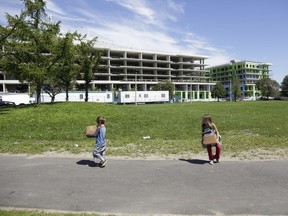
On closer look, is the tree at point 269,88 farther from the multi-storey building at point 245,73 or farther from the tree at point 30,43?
the tree at point 30,43

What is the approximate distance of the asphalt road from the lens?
17.7ft

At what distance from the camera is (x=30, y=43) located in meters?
26.8

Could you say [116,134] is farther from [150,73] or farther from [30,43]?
[150,73]

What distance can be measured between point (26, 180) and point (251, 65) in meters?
156

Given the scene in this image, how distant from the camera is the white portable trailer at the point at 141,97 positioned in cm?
7650

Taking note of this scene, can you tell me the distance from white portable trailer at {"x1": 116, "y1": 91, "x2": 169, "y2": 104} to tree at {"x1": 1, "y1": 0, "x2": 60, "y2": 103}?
48.6 metres

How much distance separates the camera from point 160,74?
120 meters

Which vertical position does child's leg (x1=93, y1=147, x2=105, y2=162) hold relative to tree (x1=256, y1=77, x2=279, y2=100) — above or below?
below

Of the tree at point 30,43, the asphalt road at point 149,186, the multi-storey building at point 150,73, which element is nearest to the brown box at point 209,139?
the asphalt road at point 149,186

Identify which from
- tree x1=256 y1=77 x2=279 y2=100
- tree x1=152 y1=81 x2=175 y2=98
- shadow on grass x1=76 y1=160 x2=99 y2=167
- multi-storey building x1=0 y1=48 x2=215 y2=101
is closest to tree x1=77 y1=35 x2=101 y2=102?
shadow on grass x1=76 y1=160 x2=99 y2=167

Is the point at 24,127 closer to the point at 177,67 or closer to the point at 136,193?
the point at 136,193

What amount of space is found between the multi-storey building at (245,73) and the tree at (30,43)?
12225cm

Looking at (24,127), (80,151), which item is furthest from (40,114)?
(80,151)

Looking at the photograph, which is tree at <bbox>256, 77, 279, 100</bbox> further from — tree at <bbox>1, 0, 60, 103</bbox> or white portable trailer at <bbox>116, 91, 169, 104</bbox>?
tree at <bbox>1, 0, 60, 103</bbox>
